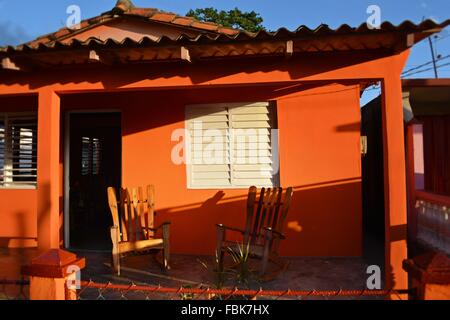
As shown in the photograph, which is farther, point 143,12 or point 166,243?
point 143,12

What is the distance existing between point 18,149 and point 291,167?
4.54m

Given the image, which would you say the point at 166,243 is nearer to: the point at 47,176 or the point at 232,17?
the point at 47,176

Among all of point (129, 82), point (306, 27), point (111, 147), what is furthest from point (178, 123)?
point (111, 147)

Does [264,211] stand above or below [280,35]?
below

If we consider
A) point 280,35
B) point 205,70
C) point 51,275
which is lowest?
point 51,275

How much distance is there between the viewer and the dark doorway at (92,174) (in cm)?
639

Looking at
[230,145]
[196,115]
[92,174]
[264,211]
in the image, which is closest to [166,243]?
[264,211]

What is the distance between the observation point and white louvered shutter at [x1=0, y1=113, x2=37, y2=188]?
624 cm

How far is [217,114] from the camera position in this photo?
5.79 metres

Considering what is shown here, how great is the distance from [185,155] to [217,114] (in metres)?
0.81

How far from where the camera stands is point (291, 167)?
5.59 meters

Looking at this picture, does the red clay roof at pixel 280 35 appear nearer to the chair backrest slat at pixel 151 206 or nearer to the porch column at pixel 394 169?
the porch column at pixel 394 169

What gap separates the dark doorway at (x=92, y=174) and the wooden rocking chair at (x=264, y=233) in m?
2.58
